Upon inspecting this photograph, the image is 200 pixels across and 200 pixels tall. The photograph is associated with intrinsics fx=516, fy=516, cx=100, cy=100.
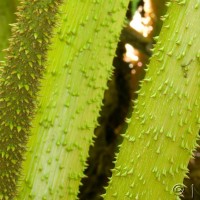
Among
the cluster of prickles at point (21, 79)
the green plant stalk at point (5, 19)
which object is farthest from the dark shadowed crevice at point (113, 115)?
the cluster of prickles at point (21, 79)

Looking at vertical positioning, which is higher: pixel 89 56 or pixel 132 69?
pixel 132 69

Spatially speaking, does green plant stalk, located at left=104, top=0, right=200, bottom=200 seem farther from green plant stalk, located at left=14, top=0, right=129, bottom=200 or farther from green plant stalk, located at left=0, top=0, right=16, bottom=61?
green plant stalk, located at left=0, top=0, right=16, bottom=61

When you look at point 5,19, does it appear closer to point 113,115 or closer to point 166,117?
point 166,117

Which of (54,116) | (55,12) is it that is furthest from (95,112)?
(55,12)

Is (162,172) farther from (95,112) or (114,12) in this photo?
(114,12)

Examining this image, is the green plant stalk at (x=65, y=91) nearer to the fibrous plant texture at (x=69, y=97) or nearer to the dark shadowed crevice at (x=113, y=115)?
the fibrous plant texture at (x=69, y=97)

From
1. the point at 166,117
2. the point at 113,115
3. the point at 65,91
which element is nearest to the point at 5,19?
the point at 65,91
